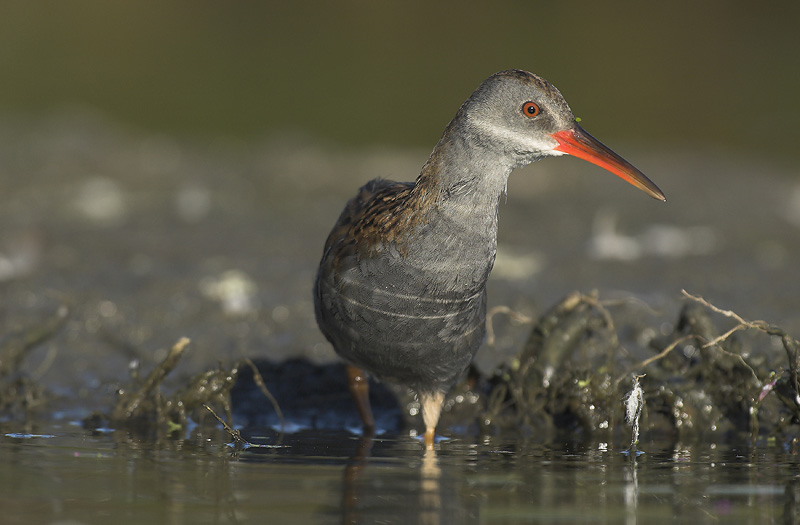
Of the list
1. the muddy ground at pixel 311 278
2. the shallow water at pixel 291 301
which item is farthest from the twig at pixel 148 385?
the shallow water at pixel 291 301

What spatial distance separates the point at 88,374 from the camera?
6.70 m

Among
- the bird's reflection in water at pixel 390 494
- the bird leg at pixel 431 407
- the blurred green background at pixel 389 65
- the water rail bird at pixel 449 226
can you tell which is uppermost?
the blurred green background at pixel 389 65

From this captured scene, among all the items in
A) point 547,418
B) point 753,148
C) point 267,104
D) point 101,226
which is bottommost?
point 547,418

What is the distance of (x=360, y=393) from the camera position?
605 centimetres

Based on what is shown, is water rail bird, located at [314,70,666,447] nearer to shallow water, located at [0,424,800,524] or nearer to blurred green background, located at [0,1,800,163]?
shallow water, located at [0,424,800,524]

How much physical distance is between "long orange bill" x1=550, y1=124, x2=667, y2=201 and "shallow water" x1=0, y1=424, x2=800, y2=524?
1208mm

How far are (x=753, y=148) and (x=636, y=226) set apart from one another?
173 inches

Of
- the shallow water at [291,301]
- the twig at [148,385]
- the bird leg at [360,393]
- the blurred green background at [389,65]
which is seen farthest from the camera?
the blurred green background at [389,65]

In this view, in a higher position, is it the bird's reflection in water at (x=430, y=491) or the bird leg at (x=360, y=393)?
the bird leg at (x=360, y=393)

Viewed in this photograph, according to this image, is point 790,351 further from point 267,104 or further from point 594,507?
point 267,104

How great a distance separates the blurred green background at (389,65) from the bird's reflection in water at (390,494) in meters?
8.56

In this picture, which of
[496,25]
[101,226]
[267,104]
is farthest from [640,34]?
[101,226]

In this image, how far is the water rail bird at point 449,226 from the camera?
502cm

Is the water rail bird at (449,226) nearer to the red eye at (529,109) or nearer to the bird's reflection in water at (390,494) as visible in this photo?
the red eye at (529,109)
